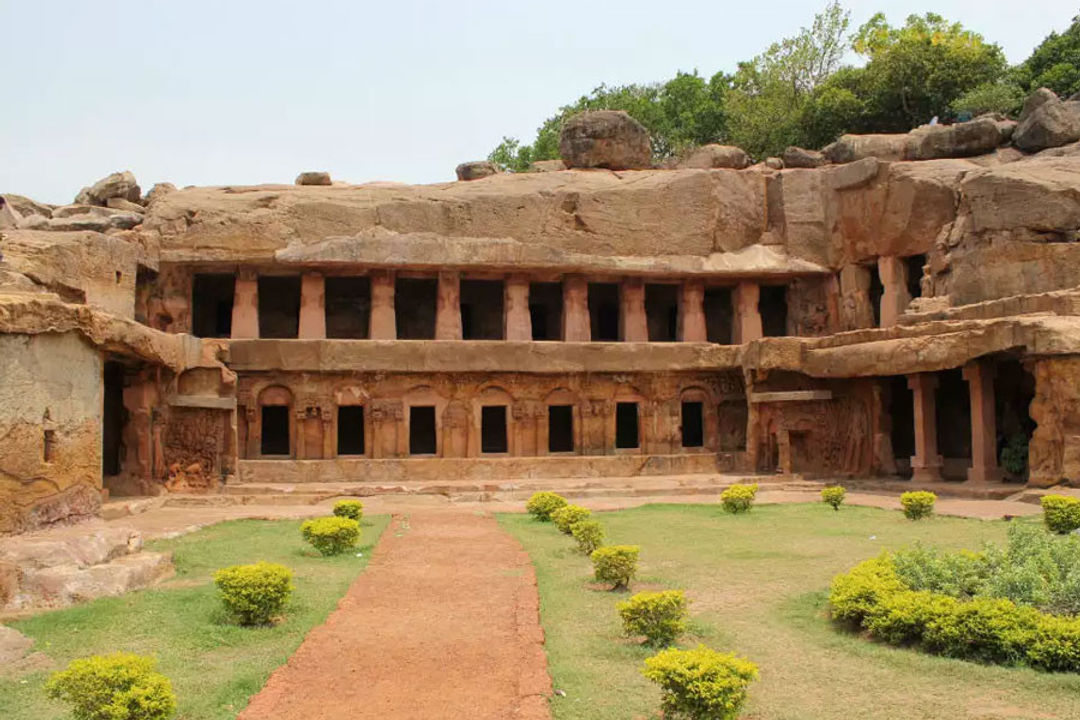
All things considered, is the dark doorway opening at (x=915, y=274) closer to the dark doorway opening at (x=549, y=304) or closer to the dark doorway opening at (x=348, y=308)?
the dark doorway opening at (x=549, y=304)

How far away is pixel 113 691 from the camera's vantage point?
18.3 ft

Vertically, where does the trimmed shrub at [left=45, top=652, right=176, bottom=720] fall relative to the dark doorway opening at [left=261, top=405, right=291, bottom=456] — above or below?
below

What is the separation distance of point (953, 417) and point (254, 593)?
19.0m

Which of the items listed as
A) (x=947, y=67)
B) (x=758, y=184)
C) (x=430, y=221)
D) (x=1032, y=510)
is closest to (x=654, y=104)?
(x=947, y=67)

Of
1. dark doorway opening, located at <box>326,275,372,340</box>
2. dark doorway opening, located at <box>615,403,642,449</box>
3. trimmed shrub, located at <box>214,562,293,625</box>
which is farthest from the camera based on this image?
dark doorway opening, located at <box>615,403,642,449</box>

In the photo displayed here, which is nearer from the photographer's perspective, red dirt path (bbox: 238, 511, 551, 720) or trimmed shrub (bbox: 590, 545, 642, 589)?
red dirt path (bbox: 238, 511, 551, 720)

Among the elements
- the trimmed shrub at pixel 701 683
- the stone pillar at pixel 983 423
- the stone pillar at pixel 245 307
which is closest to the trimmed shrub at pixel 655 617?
the trimmed shrub at pixel 701 683

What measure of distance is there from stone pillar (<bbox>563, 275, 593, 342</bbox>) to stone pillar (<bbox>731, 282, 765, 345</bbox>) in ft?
14.6

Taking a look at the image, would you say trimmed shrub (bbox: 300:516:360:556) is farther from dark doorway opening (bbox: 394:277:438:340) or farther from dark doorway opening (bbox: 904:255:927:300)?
dark doorway opening (bbox: 904:255:927:300)

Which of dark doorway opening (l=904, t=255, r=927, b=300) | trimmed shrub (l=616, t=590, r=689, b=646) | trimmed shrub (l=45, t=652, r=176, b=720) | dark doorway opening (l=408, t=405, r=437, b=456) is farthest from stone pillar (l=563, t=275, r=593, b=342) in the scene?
trimmed shrub (l=45, t=652, r=176, b=720)

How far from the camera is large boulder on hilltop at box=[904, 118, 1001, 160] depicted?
2731 cm

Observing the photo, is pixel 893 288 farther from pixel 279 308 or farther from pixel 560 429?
pixel 279 308

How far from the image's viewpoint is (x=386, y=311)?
24.9m

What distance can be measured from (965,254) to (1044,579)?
52.4 feet
